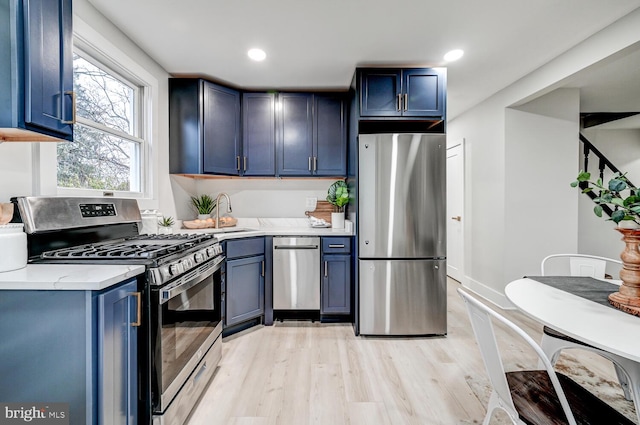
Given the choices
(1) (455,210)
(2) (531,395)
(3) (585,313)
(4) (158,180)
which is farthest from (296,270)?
(1) (455,210)

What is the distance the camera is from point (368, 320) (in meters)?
2.69

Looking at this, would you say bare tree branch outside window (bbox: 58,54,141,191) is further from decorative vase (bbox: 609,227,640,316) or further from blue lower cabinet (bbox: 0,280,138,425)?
decorative vase (bbox: 609,227,640,316)

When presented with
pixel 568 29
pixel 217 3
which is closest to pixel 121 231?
pixel 217 3

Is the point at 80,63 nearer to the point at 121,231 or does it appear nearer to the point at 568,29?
the point at 121,231

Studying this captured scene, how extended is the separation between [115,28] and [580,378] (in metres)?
4.03

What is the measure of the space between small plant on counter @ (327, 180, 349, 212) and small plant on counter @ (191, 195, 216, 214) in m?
1.33

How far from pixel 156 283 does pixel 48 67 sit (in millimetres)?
1060

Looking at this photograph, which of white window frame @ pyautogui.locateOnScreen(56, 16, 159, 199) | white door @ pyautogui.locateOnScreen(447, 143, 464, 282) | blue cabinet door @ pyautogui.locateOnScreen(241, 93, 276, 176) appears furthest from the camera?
white door @ pyautogui.locateOnScreen(447, 143, 464, 282)

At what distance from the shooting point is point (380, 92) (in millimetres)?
2762

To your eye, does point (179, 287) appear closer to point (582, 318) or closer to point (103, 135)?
point (103, 135)

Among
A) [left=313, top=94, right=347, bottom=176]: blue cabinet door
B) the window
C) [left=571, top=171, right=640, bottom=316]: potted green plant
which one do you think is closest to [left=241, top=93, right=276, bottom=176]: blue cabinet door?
[left=313, top=94, right=347, bottom=176]: blue cabinet door

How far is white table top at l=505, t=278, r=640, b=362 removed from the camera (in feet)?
3.02

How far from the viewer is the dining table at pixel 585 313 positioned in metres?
0.94

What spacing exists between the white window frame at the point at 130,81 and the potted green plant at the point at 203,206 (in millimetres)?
660
